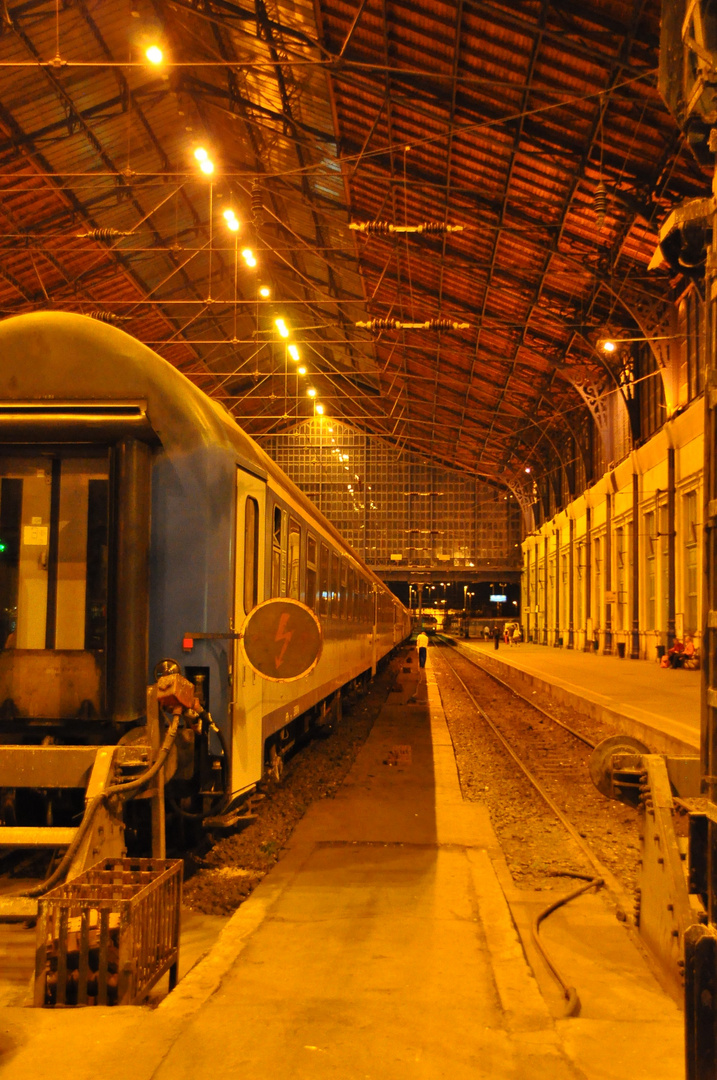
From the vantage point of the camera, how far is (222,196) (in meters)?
27.0

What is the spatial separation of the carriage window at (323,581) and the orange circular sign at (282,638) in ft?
16.9

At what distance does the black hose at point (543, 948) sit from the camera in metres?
4.37

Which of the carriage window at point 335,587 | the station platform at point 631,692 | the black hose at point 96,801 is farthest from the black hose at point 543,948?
the carriage window at point 335,587

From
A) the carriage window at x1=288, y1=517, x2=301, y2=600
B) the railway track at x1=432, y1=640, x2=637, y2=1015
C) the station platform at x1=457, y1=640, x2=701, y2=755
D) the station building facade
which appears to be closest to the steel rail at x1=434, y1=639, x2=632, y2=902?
the railway track at x1=432, y1=640, x2=637, y2=1015

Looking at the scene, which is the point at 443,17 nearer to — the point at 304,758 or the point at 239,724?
the point at 304,758

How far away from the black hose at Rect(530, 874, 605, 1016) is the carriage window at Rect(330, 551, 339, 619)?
5.84 meters

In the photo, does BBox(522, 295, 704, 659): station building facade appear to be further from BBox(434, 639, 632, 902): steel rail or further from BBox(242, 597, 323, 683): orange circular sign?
BBox(242, 597, 323, 683): orange circular sign

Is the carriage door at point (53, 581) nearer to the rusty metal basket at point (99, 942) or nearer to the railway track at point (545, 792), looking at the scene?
A: the rusty metal basket at point (99, 942)

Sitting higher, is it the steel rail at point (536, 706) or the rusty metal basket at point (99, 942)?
the rusty metal basket at point (99, 942)

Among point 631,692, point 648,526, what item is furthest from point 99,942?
point 648,526

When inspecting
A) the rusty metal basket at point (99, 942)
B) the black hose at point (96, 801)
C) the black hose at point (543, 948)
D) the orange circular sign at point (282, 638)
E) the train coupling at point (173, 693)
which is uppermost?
the orange circular sign at point (282, 638)

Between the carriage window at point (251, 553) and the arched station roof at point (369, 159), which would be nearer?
the carriage window at point (251, 553)

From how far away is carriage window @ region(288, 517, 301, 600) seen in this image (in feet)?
26.9

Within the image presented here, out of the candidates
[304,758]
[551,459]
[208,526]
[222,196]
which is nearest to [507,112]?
[222,196]
